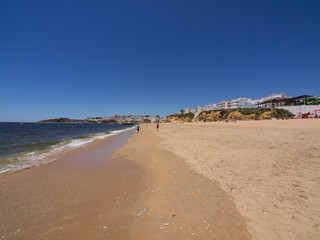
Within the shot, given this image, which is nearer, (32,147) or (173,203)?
(173,203)

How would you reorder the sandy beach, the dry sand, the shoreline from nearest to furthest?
the dry sand → the sandy beach → the shoreline

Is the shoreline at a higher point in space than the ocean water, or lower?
lower

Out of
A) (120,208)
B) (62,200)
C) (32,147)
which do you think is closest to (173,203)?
(120,208)

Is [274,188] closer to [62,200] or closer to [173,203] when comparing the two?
[173,203]

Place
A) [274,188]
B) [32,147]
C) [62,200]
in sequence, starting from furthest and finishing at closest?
[32,147] < [62,200] < [274,188]

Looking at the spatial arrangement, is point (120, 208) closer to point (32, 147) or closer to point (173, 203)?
point (173, 203)

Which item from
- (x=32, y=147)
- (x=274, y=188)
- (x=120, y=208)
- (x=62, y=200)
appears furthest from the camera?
(x=32, y=147)

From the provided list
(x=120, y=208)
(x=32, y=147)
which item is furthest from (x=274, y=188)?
(x=32, y=147)

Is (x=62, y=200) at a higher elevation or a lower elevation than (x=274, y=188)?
lower

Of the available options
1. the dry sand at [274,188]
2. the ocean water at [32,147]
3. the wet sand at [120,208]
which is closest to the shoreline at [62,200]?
the wet sand at [120,208]

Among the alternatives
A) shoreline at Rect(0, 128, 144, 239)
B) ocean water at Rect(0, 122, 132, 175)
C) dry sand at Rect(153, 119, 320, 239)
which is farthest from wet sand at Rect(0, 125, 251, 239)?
ocean water at Rect(0, 122, 132, 175)

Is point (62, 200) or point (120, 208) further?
point (62, 200)

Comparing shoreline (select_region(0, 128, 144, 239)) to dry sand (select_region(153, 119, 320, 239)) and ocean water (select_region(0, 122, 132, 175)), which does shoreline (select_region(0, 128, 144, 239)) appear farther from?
dry sand (select_region(153, 119, 320, 239))

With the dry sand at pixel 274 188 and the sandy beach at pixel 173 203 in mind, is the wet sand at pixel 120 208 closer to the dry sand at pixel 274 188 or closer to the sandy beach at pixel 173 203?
the sandy beach at pixel 173 203
